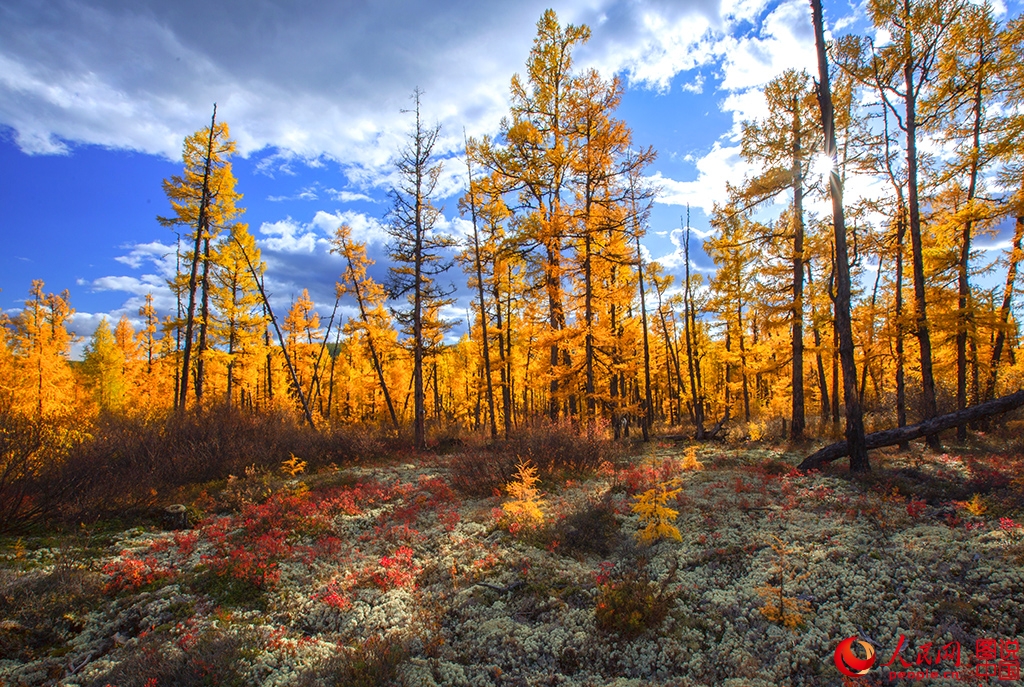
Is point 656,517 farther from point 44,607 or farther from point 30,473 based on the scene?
point 30,473

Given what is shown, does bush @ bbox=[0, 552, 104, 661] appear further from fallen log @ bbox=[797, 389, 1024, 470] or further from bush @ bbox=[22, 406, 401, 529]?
fallen log @ bbox=[797, 389, 1024, 470]

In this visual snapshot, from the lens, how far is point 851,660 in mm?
3660

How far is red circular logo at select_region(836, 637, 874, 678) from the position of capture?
11.6ft

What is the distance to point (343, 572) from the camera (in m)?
5.93

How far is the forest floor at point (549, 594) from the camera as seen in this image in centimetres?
382

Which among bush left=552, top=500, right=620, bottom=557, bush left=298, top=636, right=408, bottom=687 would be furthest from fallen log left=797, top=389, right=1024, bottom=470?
bush left=298, top=636, right=408, bottom=687

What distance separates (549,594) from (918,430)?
946 cm

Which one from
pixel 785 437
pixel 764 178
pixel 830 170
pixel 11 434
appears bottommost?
pixel 785 437

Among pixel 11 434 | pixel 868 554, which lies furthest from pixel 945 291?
pixel 11 434

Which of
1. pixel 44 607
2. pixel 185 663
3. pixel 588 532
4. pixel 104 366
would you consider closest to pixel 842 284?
pixel 588 532

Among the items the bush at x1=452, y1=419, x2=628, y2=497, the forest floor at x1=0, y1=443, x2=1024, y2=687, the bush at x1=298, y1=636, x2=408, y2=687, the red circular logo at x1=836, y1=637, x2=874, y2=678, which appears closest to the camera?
the red circular logo at x1=836, y1=637, x2=874, y2=678

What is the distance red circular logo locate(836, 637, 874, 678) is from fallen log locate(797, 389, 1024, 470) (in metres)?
6.59

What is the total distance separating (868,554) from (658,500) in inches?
96.7

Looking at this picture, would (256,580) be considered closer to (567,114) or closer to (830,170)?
(830,170)
